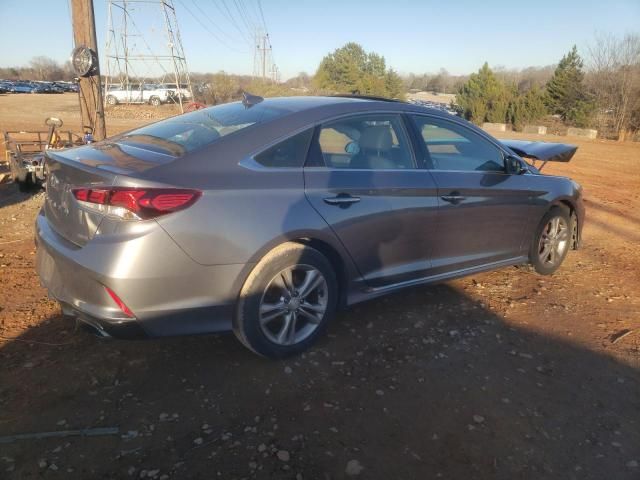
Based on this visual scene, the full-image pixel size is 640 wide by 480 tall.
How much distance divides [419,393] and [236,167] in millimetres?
1700

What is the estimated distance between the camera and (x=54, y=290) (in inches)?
116

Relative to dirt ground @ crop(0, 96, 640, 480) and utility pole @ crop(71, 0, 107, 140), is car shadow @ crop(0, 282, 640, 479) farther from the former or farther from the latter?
utility pole @ crop(71, 0, 107, 140)

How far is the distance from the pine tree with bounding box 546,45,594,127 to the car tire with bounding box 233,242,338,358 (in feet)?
118

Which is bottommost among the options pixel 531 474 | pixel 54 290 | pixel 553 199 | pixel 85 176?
pixel 531 474

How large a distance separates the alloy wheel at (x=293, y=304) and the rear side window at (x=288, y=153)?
64cm

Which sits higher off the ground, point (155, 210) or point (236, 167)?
point (236, 167)

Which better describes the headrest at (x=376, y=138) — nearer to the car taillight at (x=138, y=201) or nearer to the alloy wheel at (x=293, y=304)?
the alloy wheel at (x=293, y=304)

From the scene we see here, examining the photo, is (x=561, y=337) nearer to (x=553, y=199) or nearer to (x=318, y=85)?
(x=553, y=199)

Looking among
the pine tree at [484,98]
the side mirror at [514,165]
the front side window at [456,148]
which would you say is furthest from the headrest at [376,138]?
the pine tree at [484,98]

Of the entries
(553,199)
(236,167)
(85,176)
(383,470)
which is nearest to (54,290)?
(85,176)

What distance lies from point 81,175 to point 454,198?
259 cm

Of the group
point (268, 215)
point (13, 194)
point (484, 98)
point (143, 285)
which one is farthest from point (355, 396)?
point (484, 98)

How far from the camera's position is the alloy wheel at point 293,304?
3.10 meters

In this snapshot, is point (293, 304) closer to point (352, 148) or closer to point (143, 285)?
point (143, 285)
